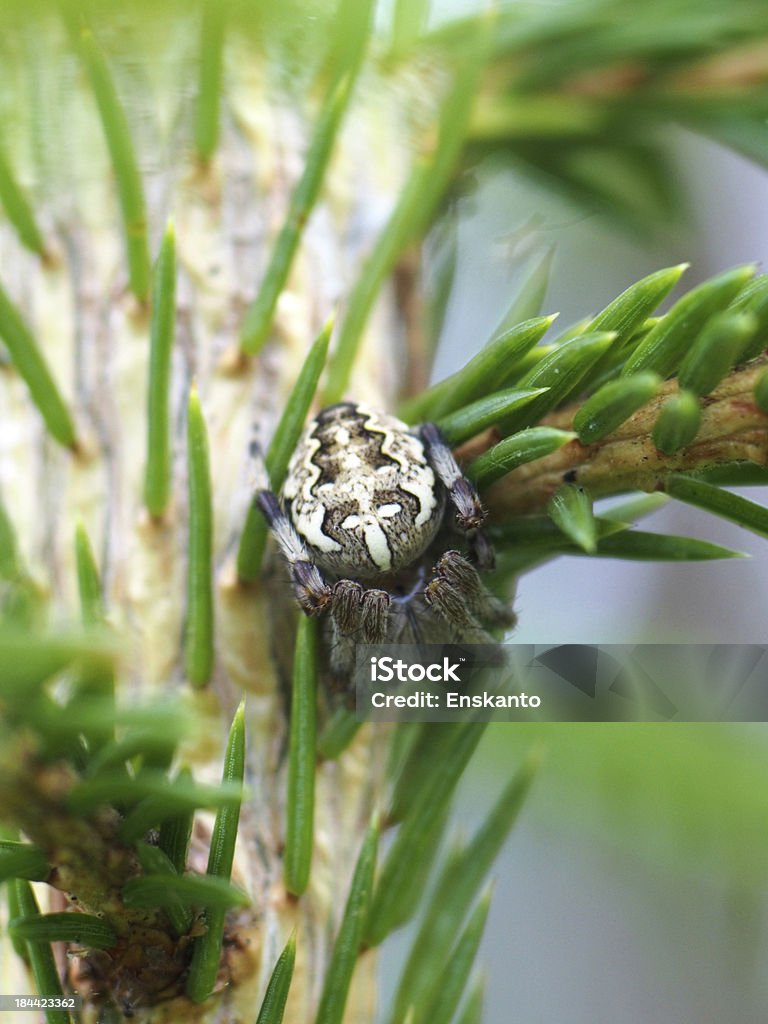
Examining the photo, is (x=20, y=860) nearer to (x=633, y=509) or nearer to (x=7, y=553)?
(x=7, y=553)

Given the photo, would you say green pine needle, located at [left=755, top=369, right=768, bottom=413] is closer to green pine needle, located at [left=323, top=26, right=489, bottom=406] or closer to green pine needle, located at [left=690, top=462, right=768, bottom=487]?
green pine needle, located at [left=690, top=462, right=768, bottom=487]

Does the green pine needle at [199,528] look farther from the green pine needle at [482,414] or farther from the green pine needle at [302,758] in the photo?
the green pine needle at [482,414]

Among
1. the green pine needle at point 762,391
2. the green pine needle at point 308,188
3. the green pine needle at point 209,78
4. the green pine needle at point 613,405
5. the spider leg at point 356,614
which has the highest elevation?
the green pine needle at point 209,78

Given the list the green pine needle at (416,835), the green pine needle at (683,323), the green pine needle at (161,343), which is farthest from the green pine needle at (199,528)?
the green pine needle at (683,323)

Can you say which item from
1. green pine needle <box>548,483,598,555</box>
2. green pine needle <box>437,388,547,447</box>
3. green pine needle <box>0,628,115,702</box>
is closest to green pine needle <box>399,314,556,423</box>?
green pine needle <box>437,388,547,447</box>

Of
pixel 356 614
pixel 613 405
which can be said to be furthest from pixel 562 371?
pixel 356 614
